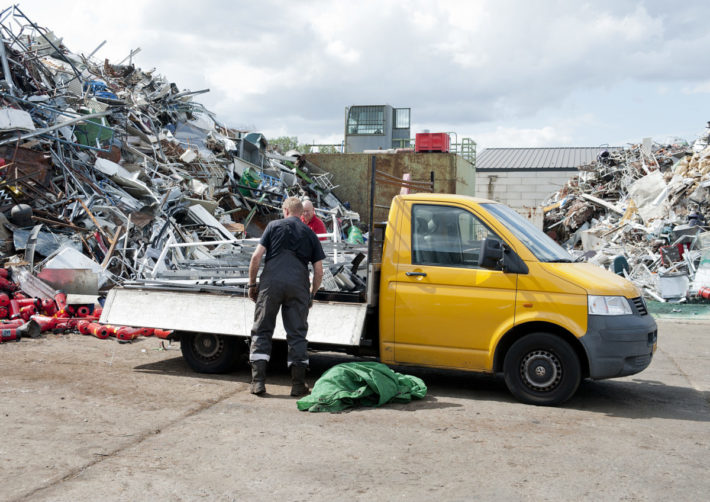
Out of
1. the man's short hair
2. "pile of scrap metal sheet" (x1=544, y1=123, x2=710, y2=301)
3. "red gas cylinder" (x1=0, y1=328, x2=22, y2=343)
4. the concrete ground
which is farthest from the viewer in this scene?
"pile of scrap metal sheet" (x1=544, y1=123, x2=710, y2=301)

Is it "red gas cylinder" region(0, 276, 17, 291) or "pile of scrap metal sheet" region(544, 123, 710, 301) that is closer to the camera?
"red gas cylinder" region(0, 276, 17, 291)

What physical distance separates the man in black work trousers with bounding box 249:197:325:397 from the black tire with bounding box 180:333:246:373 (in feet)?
2.80

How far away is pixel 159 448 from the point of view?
469 centimetres

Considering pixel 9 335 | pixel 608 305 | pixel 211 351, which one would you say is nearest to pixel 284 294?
pixel 211 351

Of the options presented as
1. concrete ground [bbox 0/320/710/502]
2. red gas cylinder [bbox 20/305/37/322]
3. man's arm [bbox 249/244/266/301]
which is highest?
man's arm [bbox 249/244/266/301]

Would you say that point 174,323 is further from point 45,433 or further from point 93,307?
point 93,307

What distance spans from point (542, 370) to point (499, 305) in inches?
27.7

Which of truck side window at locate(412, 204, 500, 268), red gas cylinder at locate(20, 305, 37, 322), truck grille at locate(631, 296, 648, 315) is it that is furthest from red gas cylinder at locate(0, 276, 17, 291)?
truck grille at locate(631, 296, 648, 315)

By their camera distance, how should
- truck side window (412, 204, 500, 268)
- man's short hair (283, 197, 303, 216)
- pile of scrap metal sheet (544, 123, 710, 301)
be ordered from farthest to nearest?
pile of scrap metal sheet (544, 123, 710, 301) → man's short hair (283, 197, 303, 216) → truck side window (412, 204, 500, 268)

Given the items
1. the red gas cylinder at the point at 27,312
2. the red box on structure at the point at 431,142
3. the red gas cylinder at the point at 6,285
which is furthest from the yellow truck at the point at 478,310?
the red box on structure at the point at 431,142

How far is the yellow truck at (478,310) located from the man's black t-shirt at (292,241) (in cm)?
58

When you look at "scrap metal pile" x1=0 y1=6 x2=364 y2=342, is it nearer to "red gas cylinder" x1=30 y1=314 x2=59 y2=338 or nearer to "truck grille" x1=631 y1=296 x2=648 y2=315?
"red gas cylinder" x1=30 y1=314 x2=59 y2=338

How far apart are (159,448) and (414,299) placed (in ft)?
9.16

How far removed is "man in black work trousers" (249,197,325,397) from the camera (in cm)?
639
